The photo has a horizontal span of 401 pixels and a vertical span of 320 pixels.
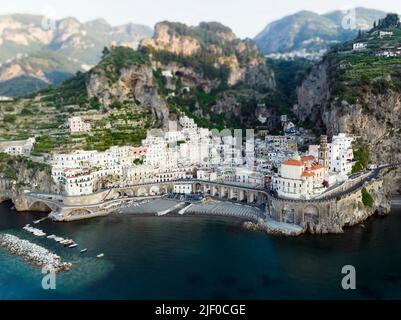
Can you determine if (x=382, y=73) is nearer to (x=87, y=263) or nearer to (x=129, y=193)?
(x=129, y=193)

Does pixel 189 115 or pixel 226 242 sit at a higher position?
pixel 189 115

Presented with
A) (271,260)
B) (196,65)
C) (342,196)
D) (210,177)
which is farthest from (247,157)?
(196,65)

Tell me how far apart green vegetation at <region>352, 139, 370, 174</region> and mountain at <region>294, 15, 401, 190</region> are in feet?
2.34

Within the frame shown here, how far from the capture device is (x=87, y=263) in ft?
138

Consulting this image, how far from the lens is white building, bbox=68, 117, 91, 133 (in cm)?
7388

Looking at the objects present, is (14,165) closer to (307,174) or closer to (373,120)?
(307,174)

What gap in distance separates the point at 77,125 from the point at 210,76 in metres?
51.1

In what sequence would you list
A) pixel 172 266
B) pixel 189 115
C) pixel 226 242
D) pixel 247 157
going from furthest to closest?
pixel 189 115 < pixel 247 157 < pixel 226 242 < pixel 172 266

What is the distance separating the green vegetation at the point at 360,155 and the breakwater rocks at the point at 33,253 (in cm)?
3674

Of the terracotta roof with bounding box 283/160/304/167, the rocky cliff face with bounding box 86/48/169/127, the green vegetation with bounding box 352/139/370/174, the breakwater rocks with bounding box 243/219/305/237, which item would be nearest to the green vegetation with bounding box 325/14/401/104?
the green vegetation with bounding box 352/139/370/174

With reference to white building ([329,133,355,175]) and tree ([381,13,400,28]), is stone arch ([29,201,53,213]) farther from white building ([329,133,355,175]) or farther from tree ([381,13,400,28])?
tree ([381,13,400,28])

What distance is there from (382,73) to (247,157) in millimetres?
24209

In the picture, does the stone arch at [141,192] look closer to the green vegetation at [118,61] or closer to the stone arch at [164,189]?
the stone arch at [164,189]

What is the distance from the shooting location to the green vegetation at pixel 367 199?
53.5 m
